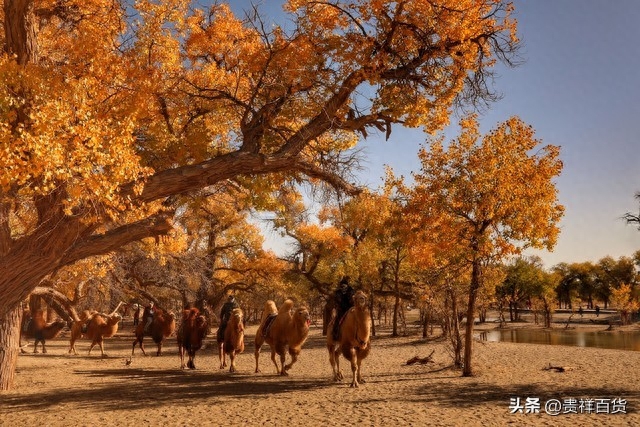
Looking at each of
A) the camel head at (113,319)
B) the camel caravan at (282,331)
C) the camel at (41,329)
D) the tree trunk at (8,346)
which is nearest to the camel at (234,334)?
the camel caravan at (282,331)

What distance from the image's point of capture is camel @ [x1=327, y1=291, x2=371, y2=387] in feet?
37.5

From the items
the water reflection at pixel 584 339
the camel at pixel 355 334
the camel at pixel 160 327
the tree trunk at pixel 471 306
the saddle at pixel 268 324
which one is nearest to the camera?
the camel at pixel 355 334

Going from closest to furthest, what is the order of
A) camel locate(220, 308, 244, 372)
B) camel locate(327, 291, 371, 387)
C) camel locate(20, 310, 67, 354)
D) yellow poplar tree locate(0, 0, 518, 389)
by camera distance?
yellow poplar tree locate(0, 0, 518, 389), camel locate(327, 291, 371, 387), camel locate(220, 308, 244, 372), camel locate(20, 310, 67, 354)

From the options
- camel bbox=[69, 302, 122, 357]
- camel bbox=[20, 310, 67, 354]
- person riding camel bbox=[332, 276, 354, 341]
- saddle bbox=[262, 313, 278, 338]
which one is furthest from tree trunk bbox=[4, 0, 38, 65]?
camel bbox=[20, 310, 67, 354]

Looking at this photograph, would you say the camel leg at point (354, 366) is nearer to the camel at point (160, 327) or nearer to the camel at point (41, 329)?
the camel at point (160, 327)

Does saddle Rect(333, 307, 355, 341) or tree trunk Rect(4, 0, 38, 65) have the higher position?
tree trunk Rect(4, 0, 38, 65)

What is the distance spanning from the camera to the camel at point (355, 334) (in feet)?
37.5

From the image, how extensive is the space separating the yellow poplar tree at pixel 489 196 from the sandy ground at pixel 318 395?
276 centimetres

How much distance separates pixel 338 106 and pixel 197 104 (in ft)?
14.7

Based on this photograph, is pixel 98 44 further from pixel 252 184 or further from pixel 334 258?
pixel 334 258

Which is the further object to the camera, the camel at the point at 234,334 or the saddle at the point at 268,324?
the camel at the point at 234,334

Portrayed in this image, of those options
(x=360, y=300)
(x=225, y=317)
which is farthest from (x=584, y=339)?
(x=360, y=300)

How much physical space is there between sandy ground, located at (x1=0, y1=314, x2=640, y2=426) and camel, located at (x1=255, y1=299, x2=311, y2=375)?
74cm

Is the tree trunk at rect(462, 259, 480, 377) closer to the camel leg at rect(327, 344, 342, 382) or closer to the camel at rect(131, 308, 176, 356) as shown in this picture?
the camel leg at rect(327, 344, 342, 382)
